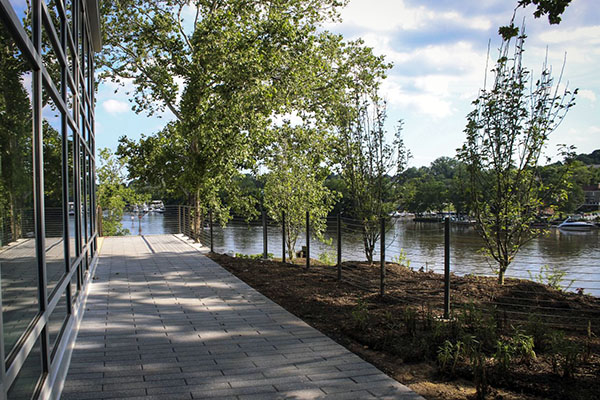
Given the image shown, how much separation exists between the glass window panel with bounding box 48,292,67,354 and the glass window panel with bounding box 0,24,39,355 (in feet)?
2.74

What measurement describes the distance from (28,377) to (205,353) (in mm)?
2029

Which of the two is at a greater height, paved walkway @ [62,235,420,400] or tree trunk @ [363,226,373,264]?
tree trunk @ [363,226,373,264]

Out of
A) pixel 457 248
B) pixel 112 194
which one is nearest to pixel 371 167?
pixel 457 248

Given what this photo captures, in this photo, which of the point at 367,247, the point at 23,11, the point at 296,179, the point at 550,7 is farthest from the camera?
the point at 296,179

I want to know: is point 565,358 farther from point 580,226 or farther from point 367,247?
point 580,226

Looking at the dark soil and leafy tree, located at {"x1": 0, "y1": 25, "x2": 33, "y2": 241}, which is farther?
the dark soil

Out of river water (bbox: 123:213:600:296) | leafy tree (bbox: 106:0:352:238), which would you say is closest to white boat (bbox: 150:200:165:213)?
river water (bbox: 123:213:600:296)

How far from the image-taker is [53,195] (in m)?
3.79

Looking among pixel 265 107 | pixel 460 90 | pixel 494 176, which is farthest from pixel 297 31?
pixel 494 176

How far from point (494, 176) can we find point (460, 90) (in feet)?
6.98

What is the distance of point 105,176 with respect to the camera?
2406 centimetres

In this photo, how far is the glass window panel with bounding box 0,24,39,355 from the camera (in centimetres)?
199

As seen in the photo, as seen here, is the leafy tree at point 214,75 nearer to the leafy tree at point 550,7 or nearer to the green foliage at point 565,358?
the leafy tree at point 550,7

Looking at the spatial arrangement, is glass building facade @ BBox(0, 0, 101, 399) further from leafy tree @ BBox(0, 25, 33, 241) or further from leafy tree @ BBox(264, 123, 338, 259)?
leafy tree @ BBox(264, 123, 338, 259)
